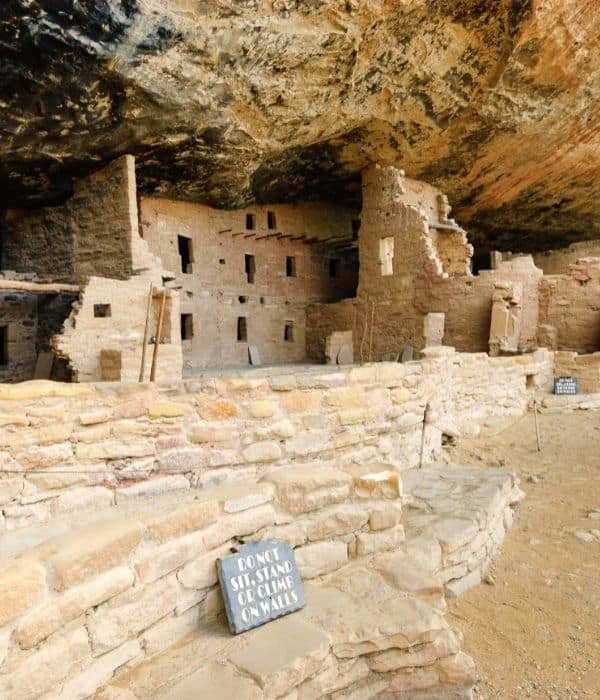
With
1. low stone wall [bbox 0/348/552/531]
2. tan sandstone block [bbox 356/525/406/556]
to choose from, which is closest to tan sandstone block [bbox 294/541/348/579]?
tan sandstone block [bbox 356/525/406/556]

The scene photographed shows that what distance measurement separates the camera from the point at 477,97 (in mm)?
11422

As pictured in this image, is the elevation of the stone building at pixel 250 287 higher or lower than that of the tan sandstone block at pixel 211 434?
higher

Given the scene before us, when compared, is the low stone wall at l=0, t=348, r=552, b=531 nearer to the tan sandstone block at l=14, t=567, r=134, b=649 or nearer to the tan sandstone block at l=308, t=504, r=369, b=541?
the tan sandstone block at l=308, t=504, r=369, b=541

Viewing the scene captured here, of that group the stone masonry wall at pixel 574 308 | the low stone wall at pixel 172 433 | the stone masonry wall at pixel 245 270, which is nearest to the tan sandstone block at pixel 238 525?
the low stone wall at pixel 172 433

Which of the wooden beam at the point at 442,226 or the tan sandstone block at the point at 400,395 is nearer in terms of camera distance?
the tan sandstone block at the point at 400,395

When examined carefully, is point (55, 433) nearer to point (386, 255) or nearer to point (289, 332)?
point (386, 255)

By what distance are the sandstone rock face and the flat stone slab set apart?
7199mm

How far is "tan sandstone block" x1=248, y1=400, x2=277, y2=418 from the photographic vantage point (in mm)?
3403

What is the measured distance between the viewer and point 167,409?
3.11 metres

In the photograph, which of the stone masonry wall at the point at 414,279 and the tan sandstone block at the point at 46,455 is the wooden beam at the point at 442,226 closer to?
the stone masonry wall at the point at 414,279

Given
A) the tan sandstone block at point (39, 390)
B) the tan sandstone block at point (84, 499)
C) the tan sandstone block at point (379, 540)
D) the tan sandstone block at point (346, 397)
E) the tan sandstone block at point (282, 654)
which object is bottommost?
the tan sandstone block at point (282, 654)

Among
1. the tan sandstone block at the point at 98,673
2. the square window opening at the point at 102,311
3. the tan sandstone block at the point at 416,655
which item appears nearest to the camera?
the tan sandstone block at the point at 98,673

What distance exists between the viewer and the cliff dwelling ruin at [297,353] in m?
2.36

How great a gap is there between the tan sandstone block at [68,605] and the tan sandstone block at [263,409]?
1.44m
